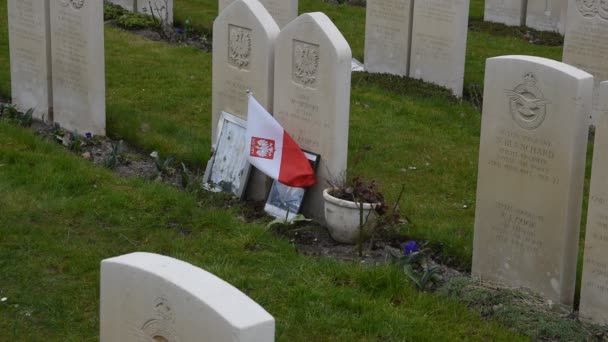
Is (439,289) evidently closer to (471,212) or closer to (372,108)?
(471,212)

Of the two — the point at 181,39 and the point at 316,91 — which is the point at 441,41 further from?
the point at 316,91

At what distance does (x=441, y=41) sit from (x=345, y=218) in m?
5.07

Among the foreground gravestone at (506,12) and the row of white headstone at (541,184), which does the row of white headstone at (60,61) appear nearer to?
the row of white headstone at (541,184)

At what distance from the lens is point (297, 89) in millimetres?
8523

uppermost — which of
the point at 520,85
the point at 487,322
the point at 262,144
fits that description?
the point at 520,85

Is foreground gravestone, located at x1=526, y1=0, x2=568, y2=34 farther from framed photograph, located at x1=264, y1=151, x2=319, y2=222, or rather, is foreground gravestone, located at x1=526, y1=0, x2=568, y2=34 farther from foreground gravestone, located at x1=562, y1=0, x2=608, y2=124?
framed photograph, located at x1=264, y1=151, x2=319, y2=222

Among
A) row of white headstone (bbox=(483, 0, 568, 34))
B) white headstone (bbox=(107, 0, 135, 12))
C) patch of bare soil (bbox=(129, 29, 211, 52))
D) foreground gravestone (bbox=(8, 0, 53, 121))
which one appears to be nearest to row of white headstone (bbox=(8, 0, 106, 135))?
foreground gravestone (bbox=(8, 0, 53, 121))

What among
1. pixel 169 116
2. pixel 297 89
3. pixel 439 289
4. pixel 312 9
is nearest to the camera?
pixel 439 289

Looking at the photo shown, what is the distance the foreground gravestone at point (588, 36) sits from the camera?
11.2 meters

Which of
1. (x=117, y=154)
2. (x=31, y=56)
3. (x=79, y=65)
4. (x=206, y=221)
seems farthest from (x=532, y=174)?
(x=31, y=56)

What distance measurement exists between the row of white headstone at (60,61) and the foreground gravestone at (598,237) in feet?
16.9

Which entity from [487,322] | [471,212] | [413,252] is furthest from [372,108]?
[487,322]

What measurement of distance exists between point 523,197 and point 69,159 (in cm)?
402

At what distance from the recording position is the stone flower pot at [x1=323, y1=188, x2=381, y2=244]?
790 cm
